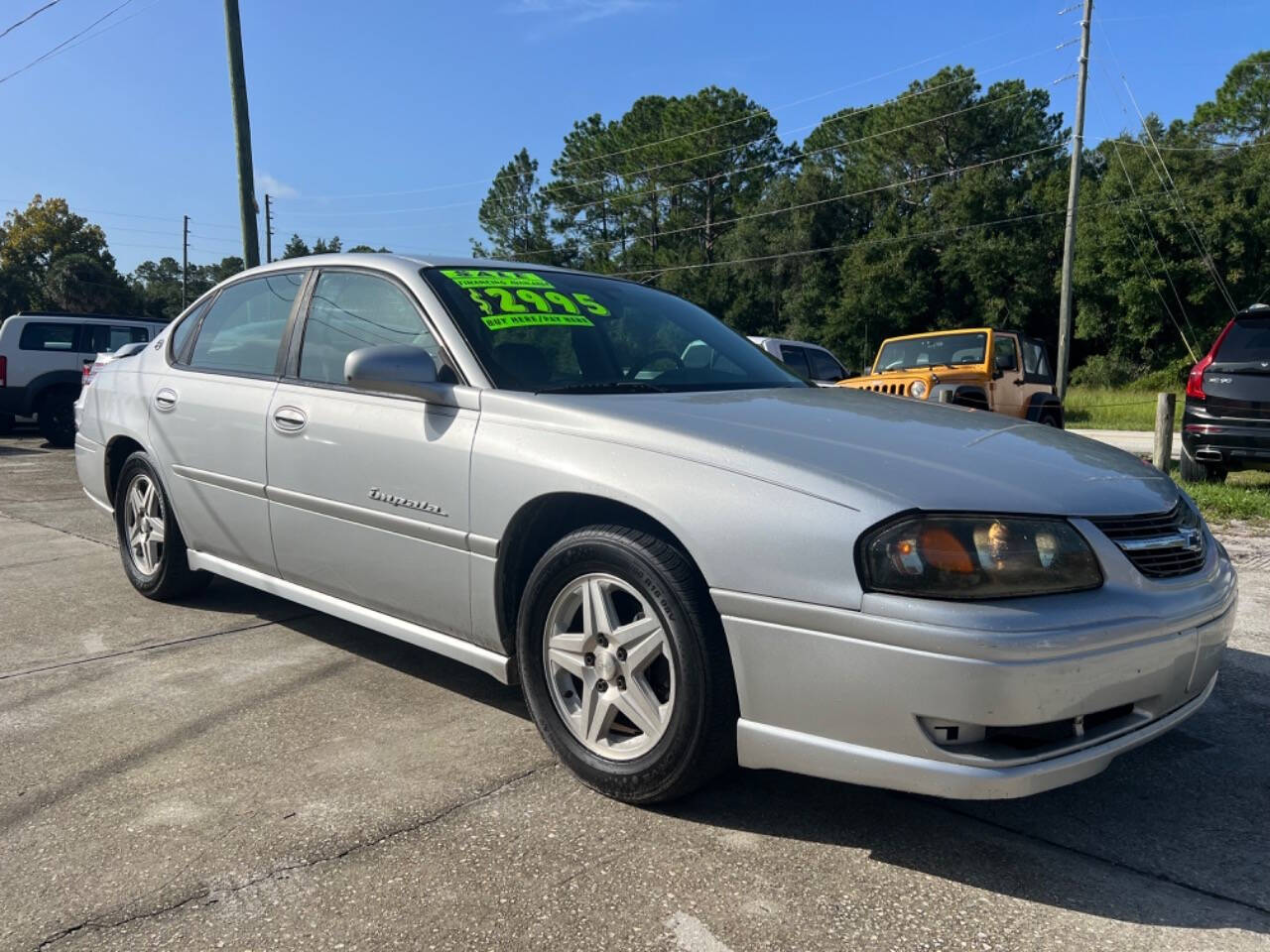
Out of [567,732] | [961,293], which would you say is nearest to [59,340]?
[567,732]

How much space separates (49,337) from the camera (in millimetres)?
13852

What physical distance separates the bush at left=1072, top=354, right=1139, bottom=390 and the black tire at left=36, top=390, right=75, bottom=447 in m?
36.2

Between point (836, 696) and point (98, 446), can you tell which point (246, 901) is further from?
point (98, 446)

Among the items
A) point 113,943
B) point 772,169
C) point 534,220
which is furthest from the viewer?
point 534,220

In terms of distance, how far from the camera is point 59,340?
45.7ft

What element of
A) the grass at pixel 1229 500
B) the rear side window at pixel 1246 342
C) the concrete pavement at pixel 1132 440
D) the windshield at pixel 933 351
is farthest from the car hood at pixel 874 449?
the concrete pavement at pixel 1132 440

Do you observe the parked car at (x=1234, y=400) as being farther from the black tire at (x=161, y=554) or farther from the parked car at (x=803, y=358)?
the black tire at (x=161, y=554)

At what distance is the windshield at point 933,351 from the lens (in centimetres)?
1156

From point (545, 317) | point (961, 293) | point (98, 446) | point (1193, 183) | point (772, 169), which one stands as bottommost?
point (98, 446)

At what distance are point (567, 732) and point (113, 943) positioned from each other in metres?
1.19

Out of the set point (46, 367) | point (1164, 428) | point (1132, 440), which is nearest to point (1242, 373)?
point (1164, 428)

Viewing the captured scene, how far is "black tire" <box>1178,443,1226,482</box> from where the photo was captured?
861cm

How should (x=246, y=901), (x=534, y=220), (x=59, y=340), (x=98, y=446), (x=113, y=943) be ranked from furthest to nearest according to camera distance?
(x=534, y=220), (x=59, y=340), (x=98, y=446), (x=246, y=901), (x=113, y=943)

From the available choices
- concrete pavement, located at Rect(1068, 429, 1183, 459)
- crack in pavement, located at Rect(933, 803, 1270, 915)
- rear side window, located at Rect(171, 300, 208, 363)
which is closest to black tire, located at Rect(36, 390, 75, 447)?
rear side window, located at Rect(171, 300, 208, 363)
